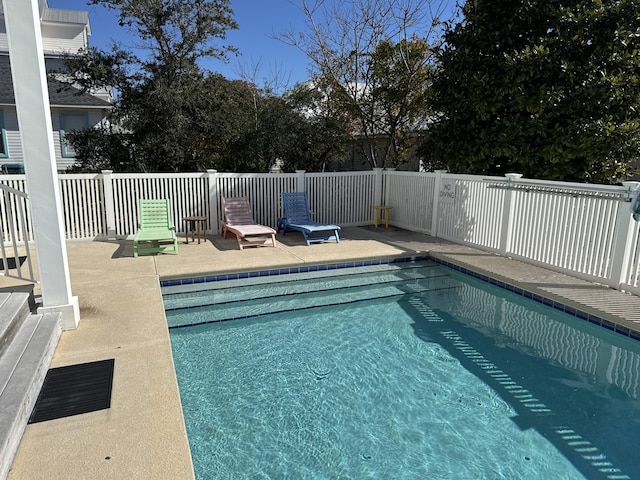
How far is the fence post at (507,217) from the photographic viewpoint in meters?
7.23

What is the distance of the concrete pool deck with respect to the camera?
2.45 m

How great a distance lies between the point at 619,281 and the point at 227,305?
5.15m

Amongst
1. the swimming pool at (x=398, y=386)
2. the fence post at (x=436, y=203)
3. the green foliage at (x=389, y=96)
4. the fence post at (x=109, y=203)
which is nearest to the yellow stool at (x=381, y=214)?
the fence post at (x=436, y=203)

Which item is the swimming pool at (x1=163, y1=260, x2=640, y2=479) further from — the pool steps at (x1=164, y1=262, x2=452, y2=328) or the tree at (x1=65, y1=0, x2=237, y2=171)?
the tree at (x1=65, y1=0, x2=237, y2=171)

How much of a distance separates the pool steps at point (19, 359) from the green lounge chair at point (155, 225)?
3471 millimetres

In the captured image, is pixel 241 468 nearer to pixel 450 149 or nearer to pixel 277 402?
pixel 277 402

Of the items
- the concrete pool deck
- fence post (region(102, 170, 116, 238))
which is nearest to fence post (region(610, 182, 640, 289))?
the concrete pool deck

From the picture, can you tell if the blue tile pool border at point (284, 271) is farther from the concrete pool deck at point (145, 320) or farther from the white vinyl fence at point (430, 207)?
the white vinyl fence at point (430, 207)

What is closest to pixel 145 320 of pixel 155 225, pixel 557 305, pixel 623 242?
pixel 155 225

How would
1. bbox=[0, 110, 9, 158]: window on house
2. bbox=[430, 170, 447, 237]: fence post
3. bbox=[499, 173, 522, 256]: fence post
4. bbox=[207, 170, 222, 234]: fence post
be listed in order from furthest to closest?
bbox=[0, 110, 9, 158]: window on house → bbox=[207, 170, 222, 234]: fence post → bbox=[430, 170, 447, 237]: fence post → bbox=[499, 173, 522, 256]: fence post

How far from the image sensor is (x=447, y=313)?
5.66m

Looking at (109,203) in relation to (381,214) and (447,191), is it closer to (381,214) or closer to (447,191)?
(381,214)

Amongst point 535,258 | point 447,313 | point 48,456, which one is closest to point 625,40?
point 535,258

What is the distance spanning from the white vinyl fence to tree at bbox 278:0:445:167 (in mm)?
2428
